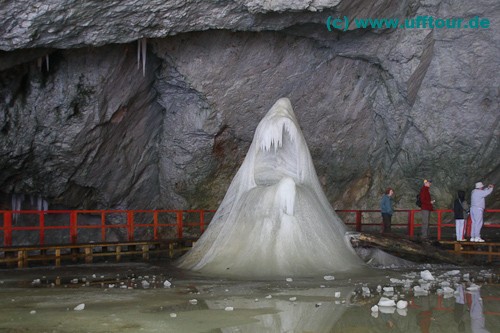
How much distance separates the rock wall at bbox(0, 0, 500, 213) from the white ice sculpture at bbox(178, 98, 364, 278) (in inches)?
126

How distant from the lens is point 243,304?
7988 mm

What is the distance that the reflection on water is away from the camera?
659 cm

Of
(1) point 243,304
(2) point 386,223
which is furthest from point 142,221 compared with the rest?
(1) point 243,304

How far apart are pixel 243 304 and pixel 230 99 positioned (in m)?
9.75

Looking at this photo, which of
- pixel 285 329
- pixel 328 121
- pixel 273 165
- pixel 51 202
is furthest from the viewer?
pixel 328 121

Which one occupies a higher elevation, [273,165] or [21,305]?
[273,165]

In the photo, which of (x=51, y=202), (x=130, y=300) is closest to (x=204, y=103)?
(x=51, y=202)

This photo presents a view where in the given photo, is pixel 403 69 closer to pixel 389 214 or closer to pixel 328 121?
pixel 328 121

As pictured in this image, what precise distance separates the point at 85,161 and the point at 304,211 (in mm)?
7350

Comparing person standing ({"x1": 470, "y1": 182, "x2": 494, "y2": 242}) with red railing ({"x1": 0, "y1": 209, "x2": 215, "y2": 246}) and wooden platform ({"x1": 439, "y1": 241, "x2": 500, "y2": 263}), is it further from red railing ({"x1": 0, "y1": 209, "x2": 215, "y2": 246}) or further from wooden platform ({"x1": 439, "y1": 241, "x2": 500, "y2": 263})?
red railing ({"x1": 0, "y1": 209, "x2": 215, "y2": 246})

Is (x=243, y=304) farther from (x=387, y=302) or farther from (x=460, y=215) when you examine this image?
(x=460, y=215)

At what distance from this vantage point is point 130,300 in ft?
27.2

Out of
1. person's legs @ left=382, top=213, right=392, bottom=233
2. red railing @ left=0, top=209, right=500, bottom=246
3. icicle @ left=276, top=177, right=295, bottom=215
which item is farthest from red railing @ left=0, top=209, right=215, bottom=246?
icicle @ left=276, top=177, right=295, bottom=215

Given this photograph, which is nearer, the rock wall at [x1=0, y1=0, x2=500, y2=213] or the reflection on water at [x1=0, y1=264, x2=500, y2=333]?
the reflection on water at [x1=0, y1=264, x2=500, y2=333]
